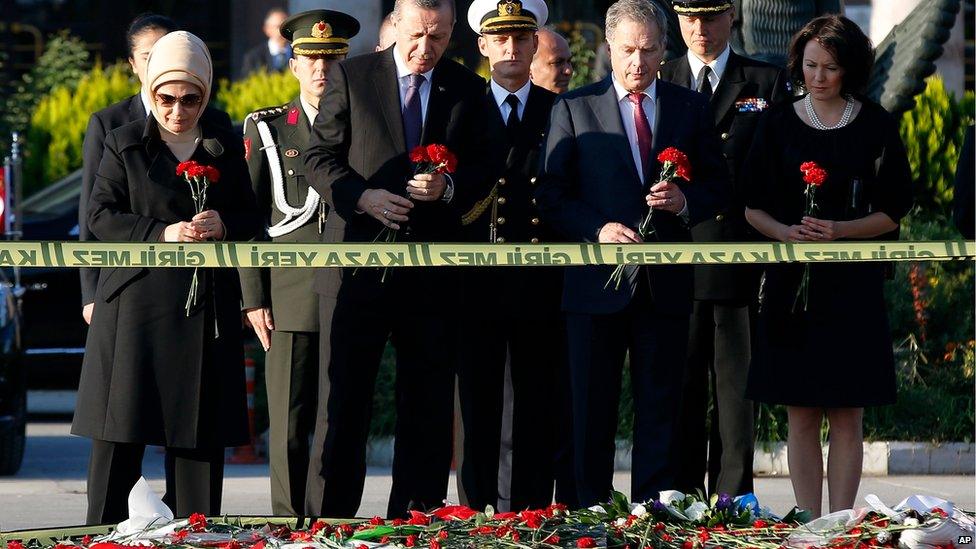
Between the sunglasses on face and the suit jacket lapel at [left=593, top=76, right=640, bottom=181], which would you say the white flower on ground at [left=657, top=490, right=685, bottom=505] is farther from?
the sunglasses on face

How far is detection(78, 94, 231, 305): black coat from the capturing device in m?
7.20

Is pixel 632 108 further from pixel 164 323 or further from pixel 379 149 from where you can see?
pixel 164 323

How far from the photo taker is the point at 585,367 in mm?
7211

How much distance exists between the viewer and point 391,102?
719 cm

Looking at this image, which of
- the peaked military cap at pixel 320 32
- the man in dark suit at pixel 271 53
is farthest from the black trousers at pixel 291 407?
the man in dark suit at pixel 271 53

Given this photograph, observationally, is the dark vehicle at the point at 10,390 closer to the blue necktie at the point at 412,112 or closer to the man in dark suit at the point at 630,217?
the blue necktie at the point at 412,112

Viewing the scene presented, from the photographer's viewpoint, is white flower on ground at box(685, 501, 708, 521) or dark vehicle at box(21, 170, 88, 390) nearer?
white flower on ground at box(685, 501, 708, 521)

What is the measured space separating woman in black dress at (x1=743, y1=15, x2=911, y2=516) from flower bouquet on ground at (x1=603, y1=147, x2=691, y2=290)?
1.68 ft

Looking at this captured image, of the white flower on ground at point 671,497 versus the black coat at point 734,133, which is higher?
the black coat at point 734,133

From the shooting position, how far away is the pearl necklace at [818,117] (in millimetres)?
7449

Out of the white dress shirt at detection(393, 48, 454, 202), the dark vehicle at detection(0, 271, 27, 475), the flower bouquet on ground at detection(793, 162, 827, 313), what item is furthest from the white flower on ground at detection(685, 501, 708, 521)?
the dark vehicle at detection(0, 271, 27, 475)

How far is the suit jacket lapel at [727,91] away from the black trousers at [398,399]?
1560mm

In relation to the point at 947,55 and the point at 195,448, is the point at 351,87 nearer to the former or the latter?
the point at 195,448

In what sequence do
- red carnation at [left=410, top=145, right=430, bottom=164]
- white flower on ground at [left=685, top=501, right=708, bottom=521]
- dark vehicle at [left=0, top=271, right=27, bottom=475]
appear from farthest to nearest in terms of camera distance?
dark vehicle at [left=0, top=271, right=27, bottom=475], red carnation at [left=410, top=145, right=430, bottom=164], white flower on ground at [left=685, top=501, right=708, bottom=521]
